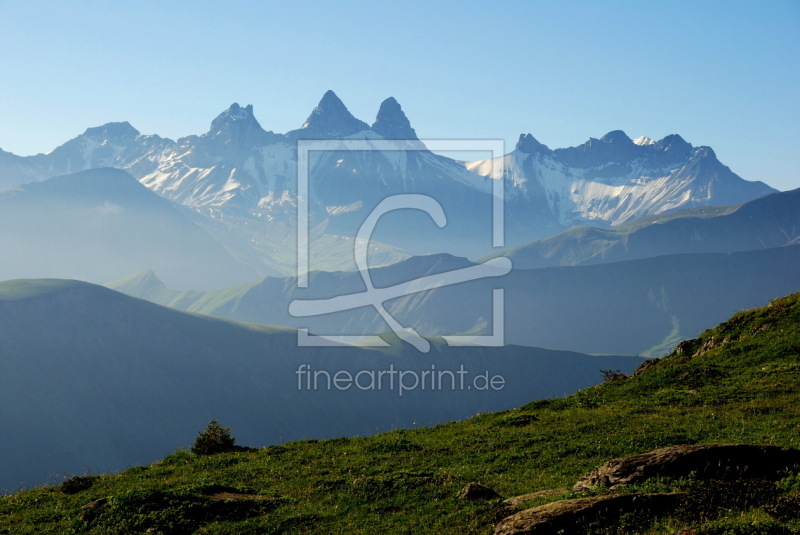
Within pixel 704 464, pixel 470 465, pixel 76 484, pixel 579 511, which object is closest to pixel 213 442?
pixel 76 484

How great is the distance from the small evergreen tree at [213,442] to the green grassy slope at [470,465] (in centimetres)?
148

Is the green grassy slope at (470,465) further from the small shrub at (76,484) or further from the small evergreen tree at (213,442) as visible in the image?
the small evergreen tree at (213,442)

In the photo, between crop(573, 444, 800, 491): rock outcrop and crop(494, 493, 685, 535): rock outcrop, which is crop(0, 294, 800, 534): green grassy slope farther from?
crop(573, 444, 800, 491): rock outcrop

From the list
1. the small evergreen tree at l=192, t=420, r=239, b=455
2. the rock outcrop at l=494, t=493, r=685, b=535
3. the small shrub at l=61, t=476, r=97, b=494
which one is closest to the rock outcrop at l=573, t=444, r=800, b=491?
the rock outcrop at l=494, t=493, r=685, b=535

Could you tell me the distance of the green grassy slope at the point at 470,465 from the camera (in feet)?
58.9

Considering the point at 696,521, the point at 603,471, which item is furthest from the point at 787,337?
the point at 696,521

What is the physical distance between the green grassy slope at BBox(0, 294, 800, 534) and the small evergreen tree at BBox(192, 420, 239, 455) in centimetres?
148

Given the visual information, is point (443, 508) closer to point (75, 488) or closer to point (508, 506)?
point (508, 506)

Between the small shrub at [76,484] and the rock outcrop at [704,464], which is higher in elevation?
the rock outcrop at [704,464]

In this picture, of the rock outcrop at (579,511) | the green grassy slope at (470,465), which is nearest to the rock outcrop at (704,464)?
the green grassy slope at (470,465)

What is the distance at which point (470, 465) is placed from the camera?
24.4 metres

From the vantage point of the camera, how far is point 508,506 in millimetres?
17672

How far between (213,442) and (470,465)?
12617 millimetres

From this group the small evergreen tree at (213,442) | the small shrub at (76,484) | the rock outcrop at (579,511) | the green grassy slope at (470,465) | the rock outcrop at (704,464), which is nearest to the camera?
the rock outcrop at (579,511)
